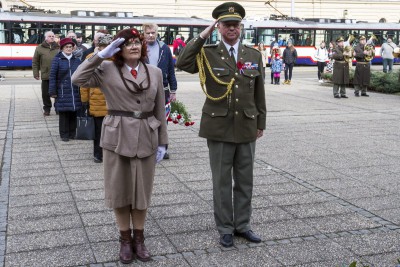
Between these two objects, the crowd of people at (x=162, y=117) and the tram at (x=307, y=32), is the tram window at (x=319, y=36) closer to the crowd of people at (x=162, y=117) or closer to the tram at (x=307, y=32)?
the tram at (x=307, y=32)

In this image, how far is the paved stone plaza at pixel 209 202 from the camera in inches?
188

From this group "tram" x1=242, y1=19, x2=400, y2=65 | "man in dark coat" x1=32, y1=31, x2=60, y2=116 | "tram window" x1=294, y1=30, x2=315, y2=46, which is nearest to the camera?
"man in dark coat" x1=32, y1=31, x2=60, y2=116

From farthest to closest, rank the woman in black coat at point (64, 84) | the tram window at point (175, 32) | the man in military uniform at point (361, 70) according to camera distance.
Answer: the tram window at point (175, 32) → the man in military uniform at point (361, 70) → the woman in black coat at point (64, 84)

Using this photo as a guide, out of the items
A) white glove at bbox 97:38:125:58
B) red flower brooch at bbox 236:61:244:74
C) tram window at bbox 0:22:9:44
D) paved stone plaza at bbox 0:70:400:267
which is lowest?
paved stone plaza at bbox 0:70:400:267

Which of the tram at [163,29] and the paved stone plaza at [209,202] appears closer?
the paved stone plaza at [209,202]

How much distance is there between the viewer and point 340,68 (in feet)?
53.9

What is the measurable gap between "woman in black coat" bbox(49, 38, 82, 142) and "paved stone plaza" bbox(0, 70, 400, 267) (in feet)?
1.61

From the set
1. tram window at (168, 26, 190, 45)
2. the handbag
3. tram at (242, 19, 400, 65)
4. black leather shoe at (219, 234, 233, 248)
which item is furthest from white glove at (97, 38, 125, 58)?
tram at (242, 19, 400, 65)

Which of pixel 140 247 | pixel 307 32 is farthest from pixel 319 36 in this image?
pixel 140 247

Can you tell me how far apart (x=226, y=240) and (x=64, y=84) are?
19.5 ft

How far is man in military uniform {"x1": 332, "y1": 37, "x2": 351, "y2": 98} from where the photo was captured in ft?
53.7

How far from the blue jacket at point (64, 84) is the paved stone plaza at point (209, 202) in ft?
2.08

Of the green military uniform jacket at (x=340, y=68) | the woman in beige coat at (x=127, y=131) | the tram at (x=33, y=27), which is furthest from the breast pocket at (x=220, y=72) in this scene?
the tram at (x=33, y=27)

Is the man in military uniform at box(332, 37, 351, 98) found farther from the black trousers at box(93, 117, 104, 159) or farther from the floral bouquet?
the black trousers at box(93, 117, 104, 159)
